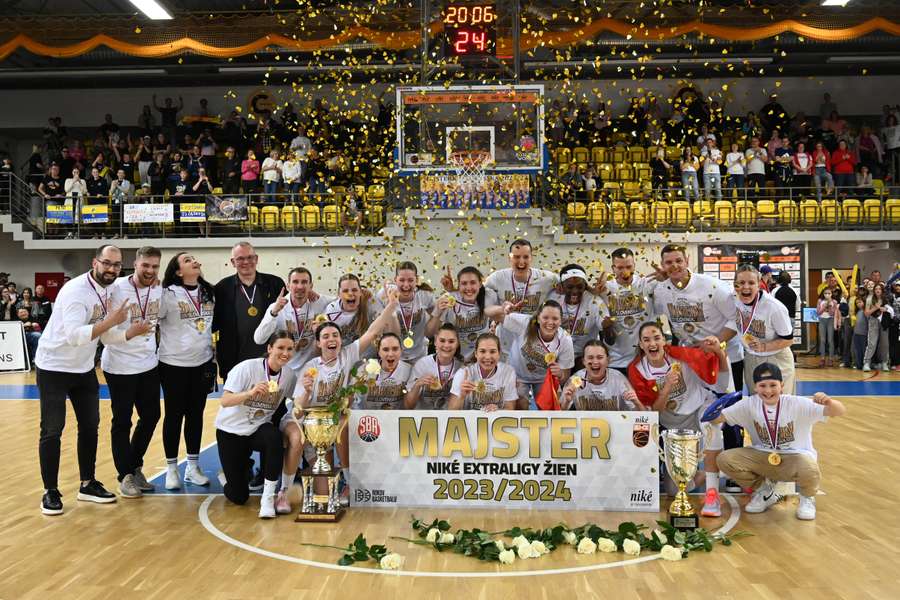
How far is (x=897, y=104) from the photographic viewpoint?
22.4 meters

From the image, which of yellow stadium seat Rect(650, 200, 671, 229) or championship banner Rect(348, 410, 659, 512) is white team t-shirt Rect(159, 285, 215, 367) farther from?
yellow stadium seat Rect(650, 200, 671, 229)

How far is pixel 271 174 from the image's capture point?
18094 millimetres

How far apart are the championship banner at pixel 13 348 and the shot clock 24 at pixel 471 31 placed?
10.2m

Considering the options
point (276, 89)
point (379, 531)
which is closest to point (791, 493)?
point (379, 531)

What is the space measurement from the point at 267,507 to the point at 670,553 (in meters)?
2.81

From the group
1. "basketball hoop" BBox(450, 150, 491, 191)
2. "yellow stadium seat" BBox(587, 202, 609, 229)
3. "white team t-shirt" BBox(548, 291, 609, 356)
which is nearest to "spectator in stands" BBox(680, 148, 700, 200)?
"yellow stadium seat" BBox(587, 202, 609, 229)

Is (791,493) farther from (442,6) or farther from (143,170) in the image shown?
(143,170)

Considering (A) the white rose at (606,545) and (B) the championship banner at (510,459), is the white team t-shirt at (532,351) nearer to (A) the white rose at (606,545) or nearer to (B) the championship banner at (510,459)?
(B) the championship banner at (510,459)

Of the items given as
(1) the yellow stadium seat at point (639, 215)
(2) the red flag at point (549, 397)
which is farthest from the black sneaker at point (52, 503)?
(1) the yellow stadium seat at point (639, 215)

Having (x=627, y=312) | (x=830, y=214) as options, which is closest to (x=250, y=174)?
(x=830, y=214)

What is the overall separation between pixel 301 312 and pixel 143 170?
15.3 m

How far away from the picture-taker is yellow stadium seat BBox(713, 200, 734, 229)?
1777 cm

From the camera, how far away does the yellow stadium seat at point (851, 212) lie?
59.3ft

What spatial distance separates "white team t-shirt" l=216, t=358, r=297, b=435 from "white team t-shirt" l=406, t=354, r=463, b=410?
→ 3.58ft
